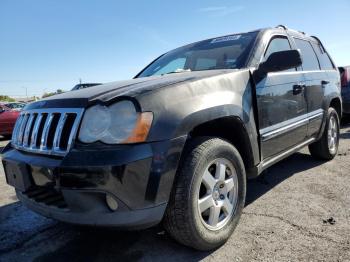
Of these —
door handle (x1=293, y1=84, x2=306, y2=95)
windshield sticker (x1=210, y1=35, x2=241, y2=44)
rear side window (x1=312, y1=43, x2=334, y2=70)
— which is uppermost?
windshield sticker (x1=210, y1=35, x2=241, y2=44)

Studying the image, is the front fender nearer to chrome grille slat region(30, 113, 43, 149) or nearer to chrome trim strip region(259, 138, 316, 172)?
chrome trim strip region(259, 138, 316, 172)

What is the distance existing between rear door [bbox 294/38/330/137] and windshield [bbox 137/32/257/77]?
3.46 feet

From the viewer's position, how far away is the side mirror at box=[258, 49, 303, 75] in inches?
121

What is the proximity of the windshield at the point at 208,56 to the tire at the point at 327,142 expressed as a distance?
81.6 inches

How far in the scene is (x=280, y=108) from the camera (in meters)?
3.36

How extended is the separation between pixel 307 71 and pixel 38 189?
3334 mm

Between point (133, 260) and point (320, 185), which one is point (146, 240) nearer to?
point (133, 260)

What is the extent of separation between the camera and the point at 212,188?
2.50m

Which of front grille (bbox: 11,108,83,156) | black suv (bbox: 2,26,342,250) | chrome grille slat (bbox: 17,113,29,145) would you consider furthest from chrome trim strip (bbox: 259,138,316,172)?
chrome grille slat (bbox: 17,113,29,145)

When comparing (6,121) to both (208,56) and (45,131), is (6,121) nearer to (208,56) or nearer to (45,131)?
(208,56)

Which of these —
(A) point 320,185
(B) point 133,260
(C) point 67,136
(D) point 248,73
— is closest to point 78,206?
(C) point 67,136

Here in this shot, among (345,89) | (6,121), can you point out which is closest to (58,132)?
(345,89)

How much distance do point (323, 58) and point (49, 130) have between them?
4.20 metres

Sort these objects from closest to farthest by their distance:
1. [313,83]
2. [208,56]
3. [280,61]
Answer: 1. [280,61]
2. [208,56]
3. [313,83]
